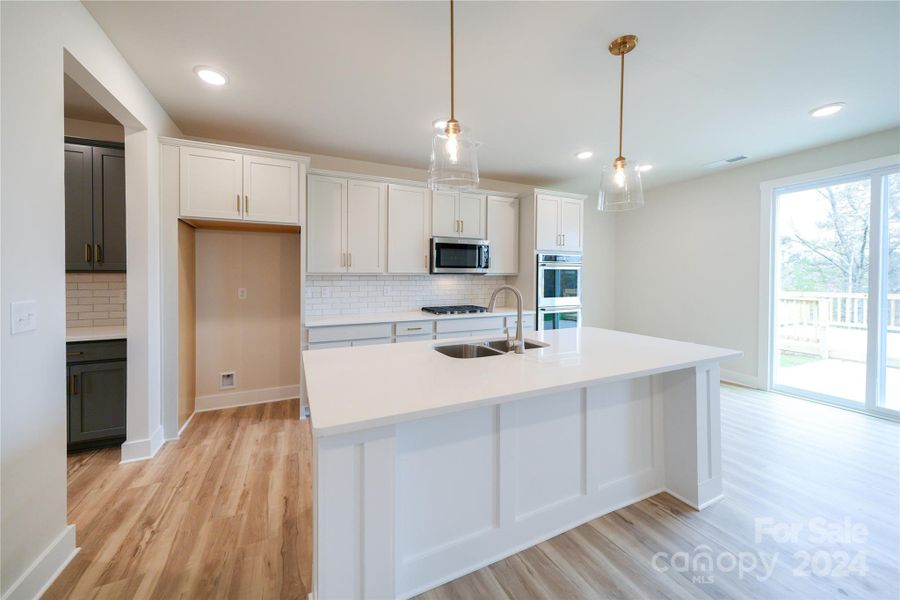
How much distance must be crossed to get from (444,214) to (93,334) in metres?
3.12

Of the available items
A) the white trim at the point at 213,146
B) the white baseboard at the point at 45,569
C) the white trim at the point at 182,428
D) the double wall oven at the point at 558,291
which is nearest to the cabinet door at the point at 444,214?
the double wall oven at the point at 558,291

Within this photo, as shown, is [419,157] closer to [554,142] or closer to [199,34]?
[554,142]

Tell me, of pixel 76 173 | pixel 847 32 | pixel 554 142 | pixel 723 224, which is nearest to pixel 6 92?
pixel 76 173

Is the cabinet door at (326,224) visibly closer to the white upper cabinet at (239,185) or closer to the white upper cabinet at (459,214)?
the white upper cabinet at (239,185)

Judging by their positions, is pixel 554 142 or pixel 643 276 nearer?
pixel 554 142

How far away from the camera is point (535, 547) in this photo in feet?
5.51

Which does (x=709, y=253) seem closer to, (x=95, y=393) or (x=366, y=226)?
(x=366, y=226)

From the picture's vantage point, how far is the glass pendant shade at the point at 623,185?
2.09m

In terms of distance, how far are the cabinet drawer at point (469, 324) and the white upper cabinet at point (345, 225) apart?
2.88 ft

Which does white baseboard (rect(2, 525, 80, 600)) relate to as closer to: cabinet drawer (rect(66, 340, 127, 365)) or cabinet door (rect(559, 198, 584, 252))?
cabinet drawer (rect(66, 340, 127, 365))

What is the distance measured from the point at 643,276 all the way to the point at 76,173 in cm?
625

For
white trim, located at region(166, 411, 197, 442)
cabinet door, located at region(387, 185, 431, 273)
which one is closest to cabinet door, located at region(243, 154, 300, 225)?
cabinet door, located at region(387, 185, 431, 273)

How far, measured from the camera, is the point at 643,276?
17.3ft

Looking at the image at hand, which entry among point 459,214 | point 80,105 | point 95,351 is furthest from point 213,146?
point 459,214
